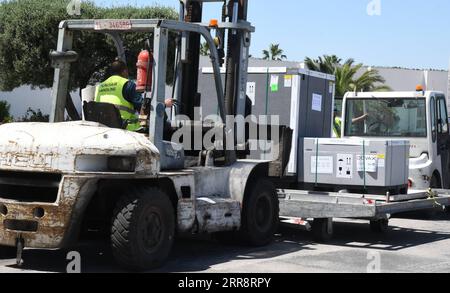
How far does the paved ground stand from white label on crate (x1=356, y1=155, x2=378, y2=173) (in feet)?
3.36

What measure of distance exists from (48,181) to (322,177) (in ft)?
14.8

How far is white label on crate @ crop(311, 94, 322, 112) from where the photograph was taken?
10891mm

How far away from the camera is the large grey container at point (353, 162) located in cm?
1002

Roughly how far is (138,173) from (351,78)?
3563cm

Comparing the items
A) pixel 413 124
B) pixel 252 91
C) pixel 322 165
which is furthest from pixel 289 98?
pixel 413 124

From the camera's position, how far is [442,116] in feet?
45.2

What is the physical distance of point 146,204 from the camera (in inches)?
283

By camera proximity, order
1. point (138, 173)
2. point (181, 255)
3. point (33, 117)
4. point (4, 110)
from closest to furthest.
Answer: point (138, 173) → point (181, 255) → point (33, 117) → point (4, 110)

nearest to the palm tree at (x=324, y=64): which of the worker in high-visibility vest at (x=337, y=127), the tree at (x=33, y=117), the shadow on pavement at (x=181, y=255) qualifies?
the tree at (x=33, y=117)

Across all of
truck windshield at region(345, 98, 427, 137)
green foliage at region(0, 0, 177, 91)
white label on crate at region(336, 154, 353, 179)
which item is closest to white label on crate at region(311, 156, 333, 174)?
white label on crate at region(336, 154, 353, 179)

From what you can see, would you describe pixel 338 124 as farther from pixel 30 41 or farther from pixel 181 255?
pixel 30 41
